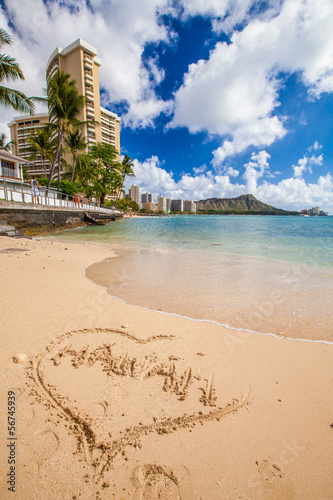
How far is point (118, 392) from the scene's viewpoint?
75.0 inches

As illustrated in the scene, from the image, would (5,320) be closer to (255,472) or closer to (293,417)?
(255,472)

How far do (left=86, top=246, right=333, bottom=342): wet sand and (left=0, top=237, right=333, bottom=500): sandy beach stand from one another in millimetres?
549

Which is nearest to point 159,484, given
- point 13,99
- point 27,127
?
point 13,99

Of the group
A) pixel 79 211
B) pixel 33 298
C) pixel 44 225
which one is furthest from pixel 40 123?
Result: pixel 33 298

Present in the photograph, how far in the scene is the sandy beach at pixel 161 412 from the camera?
1.31m

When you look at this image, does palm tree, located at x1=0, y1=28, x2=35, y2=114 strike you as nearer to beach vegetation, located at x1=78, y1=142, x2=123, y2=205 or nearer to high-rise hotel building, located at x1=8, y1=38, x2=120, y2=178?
beach vegetation, located at x1=78, y1=142, x2=123, y2=205

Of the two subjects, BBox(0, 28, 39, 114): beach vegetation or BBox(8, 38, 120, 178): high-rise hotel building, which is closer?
BBox(0, 28, 39, 114): beach vegetation

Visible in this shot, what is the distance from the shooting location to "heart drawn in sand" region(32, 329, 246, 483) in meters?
1.54

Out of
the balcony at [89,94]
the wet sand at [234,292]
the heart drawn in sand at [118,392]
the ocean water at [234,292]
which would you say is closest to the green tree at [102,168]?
the balcony at [89,94]

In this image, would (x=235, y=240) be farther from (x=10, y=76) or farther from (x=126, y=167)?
(x=126, y=167)

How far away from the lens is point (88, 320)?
3141mm

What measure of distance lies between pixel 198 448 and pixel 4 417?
1.46 m

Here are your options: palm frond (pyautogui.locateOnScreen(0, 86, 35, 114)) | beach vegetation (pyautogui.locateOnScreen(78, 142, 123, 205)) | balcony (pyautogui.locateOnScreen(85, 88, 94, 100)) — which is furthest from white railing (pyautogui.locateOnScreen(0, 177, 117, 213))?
balcony (pyautogui.locateOnScreen(85, 88, 94, 100))

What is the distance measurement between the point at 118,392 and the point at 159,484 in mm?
740
